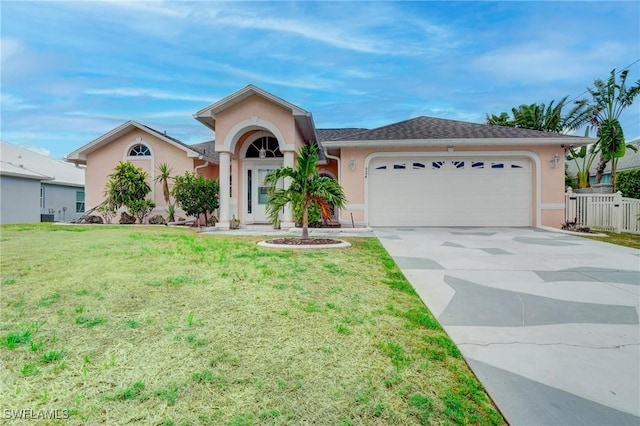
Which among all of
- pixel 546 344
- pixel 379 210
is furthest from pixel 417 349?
pixel 379 210

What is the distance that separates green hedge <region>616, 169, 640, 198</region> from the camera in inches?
709

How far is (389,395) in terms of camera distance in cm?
213

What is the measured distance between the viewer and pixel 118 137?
15711mm

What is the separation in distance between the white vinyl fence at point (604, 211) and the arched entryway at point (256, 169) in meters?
11.4

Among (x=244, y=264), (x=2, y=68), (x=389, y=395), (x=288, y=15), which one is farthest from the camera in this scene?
(x=288, y=15)

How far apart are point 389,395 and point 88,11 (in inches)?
497

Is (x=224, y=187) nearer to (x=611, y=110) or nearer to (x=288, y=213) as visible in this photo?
(x=288, y=213)

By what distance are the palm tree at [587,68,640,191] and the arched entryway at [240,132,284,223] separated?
53.2ft

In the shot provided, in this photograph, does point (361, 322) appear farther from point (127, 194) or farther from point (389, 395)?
point (127, 194)

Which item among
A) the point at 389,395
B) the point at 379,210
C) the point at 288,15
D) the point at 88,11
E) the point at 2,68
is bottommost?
the point at 389,395

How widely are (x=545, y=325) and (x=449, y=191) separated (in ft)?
32.0

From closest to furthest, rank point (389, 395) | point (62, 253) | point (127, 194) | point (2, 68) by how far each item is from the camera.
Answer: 1. point (389, 395)
2. point (62, 253)
3. point (2, 68)
4. point (127, 194)

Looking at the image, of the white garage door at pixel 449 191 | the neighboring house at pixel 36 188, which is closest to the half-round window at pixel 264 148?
the white garage door at pixel 449 191

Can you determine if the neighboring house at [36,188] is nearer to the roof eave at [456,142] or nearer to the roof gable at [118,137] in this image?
the roof gable at [118,137]
